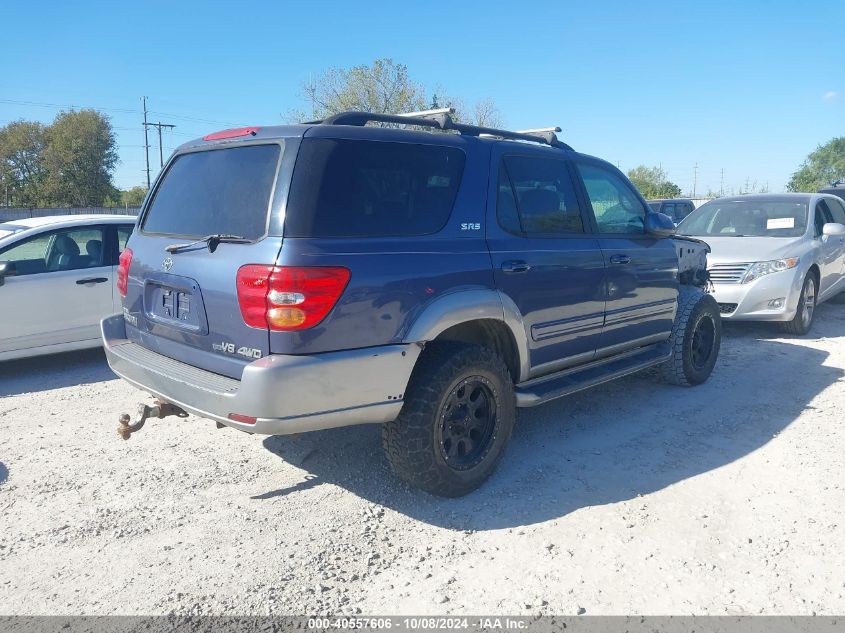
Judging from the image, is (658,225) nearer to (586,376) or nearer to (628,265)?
(628,265)

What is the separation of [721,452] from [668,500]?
929mm

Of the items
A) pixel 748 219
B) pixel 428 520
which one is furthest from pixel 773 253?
pixel 428 520

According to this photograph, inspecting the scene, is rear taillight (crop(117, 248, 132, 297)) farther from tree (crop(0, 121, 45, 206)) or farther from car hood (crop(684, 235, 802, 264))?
tree (crop(0, 121, 45, 206))

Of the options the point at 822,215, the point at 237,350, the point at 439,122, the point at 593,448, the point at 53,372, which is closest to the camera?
the point at 237,350

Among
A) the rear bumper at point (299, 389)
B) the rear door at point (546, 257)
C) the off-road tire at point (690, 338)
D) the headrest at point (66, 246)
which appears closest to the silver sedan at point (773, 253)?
the off-road tire at point (690, 338)

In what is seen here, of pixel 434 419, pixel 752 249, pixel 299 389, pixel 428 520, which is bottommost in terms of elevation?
pixel 428 520

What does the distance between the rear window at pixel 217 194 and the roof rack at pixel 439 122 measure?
16.7 inches

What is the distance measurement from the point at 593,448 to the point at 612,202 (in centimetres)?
187

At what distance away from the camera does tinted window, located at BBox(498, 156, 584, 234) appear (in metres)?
3.95

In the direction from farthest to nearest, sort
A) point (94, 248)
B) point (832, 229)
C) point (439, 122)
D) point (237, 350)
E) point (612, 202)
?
1. point (832, 229)
2. point (94, 248)
3. point (612, 202)
4. point (439, 122)
5. point (237, 350)

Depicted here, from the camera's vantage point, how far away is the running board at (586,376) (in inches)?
156

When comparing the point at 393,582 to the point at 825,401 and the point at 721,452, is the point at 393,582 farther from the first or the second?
the point at 825,401

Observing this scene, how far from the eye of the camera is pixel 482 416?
3781mm

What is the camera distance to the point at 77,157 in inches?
1993
